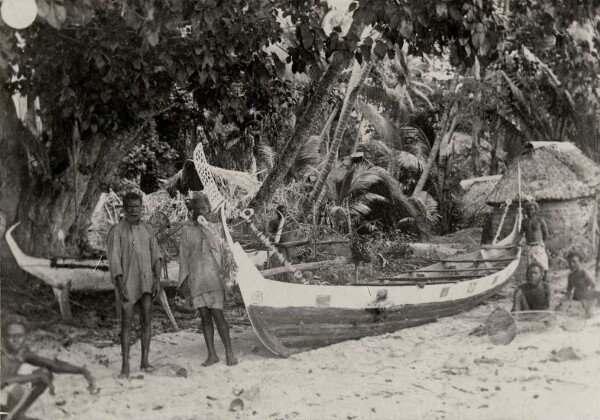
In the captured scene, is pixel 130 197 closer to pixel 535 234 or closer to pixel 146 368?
pixel 146 368

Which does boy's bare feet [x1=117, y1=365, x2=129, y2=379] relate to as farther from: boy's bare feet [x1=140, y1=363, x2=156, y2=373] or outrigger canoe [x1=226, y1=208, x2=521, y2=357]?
outrigger canoe [x1=226, y1=208, x2=521, y2=357]

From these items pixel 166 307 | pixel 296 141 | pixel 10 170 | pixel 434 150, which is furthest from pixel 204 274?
pixel 434 150

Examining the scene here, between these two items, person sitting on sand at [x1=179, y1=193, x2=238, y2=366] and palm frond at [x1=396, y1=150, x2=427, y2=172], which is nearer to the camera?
person sitting on sand at [x1=179, y1=193, x2=238, y2=366]

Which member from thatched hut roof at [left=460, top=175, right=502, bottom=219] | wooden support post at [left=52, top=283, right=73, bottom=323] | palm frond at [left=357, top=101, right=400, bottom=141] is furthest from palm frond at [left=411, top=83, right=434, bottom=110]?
wooden support post at [left=52, top=283, right=73, bottom=323]

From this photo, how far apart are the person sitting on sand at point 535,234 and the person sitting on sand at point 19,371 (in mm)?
3955

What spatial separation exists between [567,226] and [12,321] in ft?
15.0

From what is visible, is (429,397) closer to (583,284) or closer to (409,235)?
(583,284)

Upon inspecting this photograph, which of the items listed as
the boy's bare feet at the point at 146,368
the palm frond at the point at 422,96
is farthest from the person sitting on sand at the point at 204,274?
the palm frond at the point at 422,96

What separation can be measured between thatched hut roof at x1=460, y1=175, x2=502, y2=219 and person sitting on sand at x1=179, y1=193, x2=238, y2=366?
3353 mm

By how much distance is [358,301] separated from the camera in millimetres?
5129

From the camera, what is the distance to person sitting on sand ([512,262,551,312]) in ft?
17.0

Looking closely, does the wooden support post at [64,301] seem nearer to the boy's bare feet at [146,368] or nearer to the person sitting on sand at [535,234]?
the boy's bare feet at [146,368]

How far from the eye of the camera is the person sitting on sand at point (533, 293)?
519 cm

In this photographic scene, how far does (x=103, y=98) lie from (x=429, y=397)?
3.22 m
